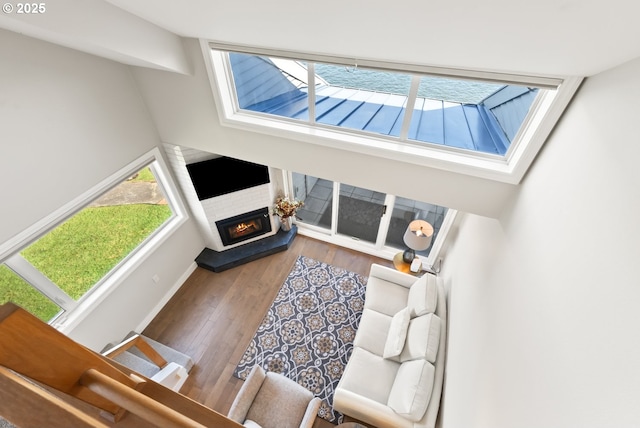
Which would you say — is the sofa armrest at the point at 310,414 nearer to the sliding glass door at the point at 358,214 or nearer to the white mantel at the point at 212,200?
the sliding glass door at the point at 358,214

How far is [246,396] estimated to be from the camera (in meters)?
2.60

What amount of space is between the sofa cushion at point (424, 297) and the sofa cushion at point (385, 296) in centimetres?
20

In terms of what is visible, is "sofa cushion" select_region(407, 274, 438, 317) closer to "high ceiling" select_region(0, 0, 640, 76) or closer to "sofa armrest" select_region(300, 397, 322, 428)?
"sofa armrest" select_region(300, 397, 322, 428)

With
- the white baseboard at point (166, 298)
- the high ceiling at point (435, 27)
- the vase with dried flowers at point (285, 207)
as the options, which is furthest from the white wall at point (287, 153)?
the white baseboard at point (166, 298)

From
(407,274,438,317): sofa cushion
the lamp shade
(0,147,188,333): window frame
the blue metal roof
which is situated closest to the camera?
the blue metal roof

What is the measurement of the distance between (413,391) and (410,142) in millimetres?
2208

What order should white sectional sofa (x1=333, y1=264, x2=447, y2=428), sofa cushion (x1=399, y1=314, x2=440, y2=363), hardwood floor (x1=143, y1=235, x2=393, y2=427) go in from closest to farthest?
white sectional sofa (x1=333, y1=264, x2=447, y2=428), sofa cushion (x1=399, y1=314, x2=440, y2=363), hardwood floor (x1=143, y1=235, x2=393, y2=427)

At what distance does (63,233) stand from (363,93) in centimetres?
327

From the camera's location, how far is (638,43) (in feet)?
3.34

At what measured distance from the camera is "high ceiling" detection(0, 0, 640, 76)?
0.98 meters

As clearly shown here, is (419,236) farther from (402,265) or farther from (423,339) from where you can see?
(423,339)

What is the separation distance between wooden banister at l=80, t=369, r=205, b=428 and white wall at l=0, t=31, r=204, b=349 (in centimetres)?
253

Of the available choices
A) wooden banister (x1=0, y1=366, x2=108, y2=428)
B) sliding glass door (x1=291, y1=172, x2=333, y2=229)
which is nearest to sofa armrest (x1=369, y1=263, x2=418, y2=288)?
sliding glass door (x1=291, y1=172, x2=333, y2=229)

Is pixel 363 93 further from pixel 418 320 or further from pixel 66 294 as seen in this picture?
pixel 66 294
